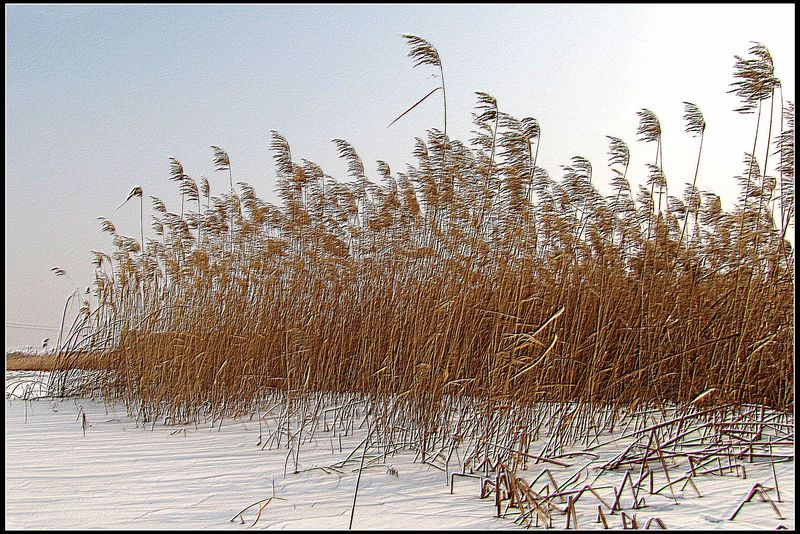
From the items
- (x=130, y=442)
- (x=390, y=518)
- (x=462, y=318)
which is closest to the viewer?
(x=390, y=518)

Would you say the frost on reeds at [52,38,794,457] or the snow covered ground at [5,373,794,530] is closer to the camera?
the snow covered ground at [5,373,794,530]

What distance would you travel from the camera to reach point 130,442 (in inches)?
157

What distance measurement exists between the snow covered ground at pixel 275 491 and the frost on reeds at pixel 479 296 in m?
Result: 0.37

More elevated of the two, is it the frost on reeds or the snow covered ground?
the frost on reeds

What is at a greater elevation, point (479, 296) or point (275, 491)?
point (479, 296)

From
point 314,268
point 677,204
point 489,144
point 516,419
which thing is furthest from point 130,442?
point 677,204

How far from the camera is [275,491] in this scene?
2.82 m

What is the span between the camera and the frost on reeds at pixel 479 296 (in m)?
3.29

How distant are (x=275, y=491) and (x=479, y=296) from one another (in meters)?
1.38

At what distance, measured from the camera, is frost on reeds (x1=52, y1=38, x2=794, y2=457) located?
10.8 feet

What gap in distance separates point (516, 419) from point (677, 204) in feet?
7.48

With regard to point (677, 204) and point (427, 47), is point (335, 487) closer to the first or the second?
point (427, 47)

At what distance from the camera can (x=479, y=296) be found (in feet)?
11.5

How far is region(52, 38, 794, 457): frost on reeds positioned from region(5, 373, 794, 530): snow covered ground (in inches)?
14.7
